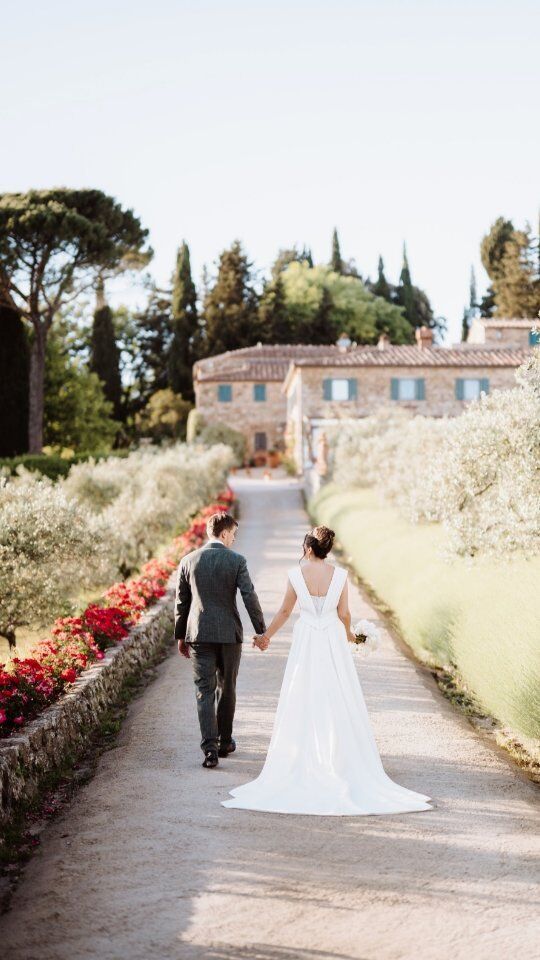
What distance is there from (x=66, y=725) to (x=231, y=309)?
58.7 m

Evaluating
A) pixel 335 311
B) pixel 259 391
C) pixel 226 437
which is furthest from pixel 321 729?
pixel 335 311

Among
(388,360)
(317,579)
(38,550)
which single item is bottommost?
(38,550)

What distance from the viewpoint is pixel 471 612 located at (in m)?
10.1

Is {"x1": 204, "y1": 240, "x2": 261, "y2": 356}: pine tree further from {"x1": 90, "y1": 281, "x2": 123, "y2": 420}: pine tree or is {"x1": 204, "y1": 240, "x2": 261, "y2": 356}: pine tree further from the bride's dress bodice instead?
the bride's dress bodice

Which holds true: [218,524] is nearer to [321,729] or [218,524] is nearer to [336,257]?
[321,729]

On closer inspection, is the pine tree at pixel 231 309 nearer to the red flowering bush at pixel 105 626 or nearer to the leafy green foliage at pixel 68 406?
the leafy green foliage at pixel 68 406

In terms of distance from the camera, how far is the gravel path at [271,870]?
4047 millimetres

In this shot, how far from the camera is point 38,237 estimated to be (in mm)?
37656

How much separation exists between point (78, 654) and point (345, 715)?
3.22 meters

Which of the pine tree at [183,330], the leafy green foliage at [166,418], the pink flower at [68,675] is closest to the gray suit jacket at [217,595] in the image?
the pink flower at [68,675]

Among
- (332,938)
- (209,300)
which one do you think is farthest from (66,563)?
(209,300)

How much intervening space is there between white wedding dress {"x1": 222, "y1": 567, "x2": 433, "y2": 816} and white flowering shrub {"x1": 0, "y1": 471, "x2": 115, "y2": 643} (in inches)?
187

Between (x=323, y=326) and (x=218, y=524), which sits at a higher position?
(x=323, y=326)

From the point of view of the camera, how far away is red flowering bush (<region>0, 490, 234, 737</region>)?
691 centimetres
